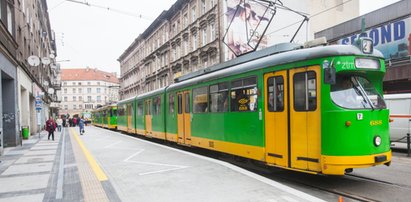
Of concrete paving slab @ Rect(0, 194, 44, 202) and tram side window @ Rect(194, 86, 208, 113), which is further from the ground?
tram side window @ Rect(194, 86, 208, 113)

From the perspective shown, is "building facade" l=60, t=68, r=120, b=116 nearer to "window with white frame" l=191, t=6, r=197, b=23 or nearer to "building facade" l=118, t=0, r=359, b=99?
"building facade" l=118, t=0, r=359, b=99

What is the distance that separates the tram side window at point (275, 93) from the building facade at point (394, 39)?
11983 millimetres

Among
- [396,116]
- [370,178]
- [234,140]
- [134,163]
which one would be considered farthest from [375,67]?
[396,116]

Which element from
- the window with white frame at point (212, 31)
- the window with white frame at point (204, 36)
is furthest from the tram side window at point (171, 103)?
the window with white frame at point (204, 36)

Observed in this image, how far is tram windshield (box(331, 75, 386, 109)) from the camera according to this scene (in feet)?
22.5

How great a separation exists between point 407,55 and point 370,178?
13.5 m

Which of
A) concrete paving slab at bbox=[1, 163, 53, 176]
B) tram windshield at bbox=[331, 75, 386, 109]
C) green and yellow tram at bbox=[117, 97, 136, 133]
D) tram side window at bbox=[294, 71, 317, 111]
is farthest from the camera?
green and yellow tram at bbox=[117, 97, 136, 133]

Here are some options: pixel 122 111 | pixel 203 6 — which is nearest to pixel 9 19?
pixel 122 111

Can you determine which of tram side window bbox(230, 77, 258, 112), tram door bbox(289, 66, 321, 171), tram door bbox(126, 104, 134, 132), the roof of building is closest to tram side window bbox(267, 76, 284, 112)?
tram door bbox(289, 66, 321, 171)

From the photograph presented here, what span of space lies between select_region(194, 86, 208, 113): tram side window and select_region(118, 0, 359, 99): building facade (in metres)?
9.83

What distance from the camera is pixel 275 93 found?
315 inches

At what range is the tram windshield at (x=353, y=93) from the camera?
22.5ft

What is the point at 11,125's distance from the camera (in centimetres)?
1772

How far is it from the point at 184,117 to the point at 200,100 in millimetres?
1731
